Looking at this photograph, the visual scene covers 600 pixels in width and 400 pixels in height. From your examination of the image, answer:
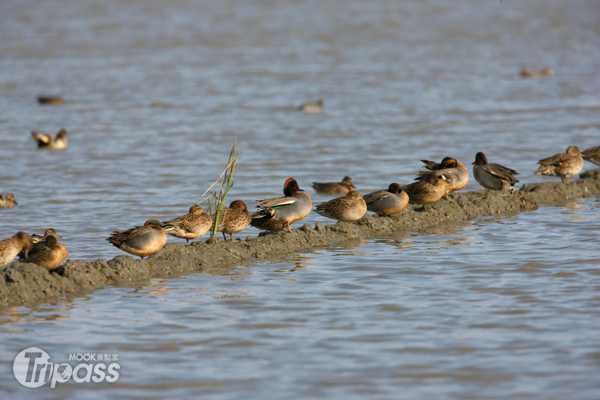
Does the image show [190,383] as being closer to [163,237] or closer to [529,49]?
[163,237]

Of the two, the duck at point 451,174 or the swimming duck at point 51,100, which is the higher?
the swimming duck at point 51,100

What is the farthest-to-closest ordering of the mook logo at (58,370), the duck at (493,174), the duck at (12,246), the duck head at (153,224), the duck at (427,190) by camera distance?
the duck at (493,174) → the duck at (427,190) → the duck head at (153,224) → the duck at (12,246) → the mook logo at (58,370)

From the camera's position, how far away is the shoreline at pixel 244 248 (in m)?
7.21

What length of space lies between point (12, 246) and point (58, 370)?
2.15m

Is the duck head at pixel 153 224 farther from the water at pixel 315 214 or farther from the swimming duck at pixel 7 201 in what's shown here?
the swimming duck at pixel 7 201

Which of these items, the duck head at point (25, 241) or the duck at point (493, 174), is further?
the duck at point (493, 174)

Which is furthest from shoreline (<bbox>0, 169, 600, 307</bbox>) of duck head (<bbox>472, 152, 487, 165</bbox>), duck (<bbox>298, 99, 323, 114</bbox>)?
duck (<bbox>298, 99, 323, 114</bbox>)

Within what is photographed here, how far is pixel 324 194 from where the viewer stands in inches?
518

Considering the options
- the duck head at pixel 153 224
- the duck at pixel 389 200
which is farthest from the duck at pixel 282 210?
the duck head at pixel 153 224

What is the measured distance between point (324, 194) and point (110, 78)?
2254cm

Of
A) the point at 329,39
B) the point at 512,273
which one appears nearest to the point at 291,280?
the point at 512,273

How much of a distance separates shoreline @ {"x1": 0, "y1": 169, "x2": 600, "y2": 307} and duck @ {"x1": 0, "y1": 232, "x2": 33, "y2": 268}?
0.13m

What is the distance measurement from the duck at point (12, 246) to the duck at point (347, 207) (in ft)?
13.0

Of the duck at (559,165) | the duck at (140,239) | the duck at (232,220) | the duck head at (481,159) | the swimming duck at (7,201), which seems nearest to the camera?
the duck at (140,239)
